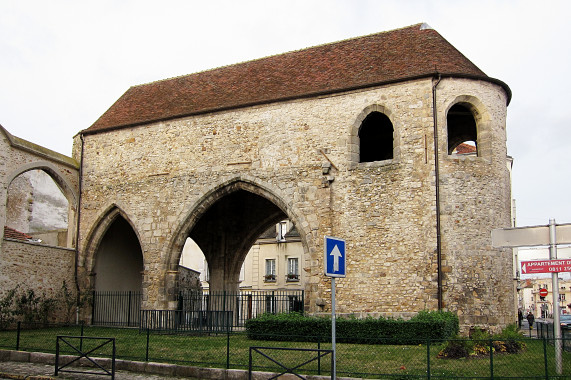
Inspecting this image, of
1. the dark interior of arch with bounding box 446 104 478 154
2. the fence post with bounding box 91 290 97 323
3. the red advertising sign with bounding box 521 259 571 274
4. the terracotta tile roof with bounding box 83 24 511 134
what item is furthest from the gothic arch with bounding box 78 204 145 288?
the red advertising sign with bounding box 521 259 571 274

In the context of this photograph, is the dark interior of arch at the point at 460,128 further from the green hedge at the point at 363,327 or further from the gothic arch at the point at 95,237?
the gothic arch at the point at 95,237

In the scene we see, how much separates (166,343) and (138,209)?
6.54m

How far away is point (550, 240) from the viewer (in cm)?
847

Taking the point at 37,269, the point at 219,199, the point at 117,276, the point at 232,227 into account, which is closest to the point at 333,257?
the point at 219,199

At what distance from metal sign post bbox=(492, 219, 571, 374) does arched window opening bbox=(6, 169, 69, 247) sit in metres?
18.3

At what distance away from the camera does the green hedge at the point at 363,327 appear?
493 inches

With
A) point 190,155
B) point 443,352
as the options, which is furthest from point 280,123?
point 443,352

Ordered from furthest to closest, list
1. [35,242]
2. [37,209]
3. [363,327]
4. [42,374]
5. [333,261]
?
[37,209], [35,242], [363,327], [42,374], [333,261]

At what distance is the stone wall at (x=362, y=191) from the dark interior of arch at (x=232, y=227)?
3723mm

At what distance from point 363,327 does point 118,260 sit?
36.1ft

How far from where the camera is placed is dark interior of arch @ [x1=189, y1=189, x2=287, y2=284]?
71.0ft

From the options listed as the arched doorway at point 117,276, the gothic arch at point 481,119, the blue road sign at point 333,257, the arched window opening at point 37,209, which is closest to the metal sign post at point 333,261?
the blue road sign at point 333,257

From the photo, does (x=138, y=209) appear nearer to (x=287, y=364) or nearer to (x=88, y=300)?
(x=88, y=300)

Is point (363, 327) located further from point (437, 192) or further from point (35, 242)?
point (35, 242)
